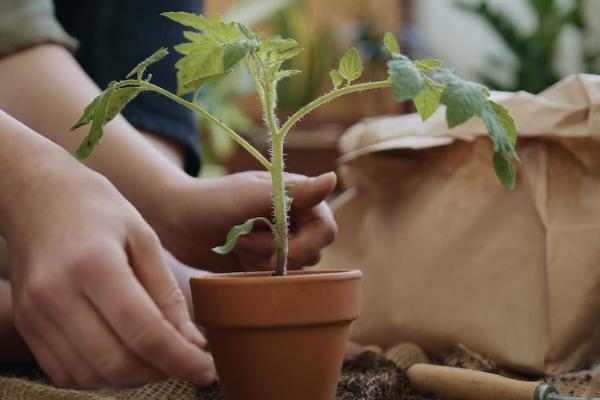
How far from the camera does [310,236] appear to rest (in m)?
0.88

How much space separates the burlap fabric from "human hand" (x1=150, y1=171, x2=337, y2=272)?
13 cm

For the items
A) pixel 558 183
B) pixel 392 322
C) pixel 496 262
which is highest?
pixel 558 183

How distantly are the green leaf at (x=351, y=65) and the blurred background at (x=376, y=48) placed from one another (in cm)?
250

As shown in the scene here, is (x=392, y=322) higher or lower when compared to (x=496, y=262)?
lower

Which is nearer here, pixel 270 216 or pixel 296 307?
pixel 296 307

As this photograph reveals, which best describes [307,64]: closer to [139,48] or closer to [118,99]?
[139,48]

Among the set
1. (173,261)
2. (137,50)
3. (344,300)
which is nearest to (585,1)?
(137,50)

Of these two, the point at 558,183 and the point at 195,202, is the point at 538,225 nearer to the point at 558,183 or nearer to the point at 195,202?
the point at 558,183

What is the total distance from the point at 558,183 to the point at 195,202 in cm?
43

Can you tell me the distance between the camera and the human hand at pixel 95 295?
600 millimetres

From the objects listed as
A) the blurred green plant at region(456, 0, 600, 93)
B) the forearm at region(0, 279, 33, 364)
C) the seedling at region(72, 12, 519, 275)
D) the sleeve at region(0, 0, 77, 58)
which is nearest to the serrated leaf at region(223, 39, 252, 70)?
the seedling at region(72, 12, 519, 275)

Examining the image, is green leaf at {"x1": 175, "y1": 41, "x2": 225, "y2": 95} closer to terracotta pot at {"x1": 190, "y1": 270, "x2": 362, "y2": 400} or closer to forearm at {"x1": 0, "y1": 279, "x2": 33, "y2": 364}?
terracotta pot at {"x1": 190, "y1": 270, "x2": 362, "y2": 400}

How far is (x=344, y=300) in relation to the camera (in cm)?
68

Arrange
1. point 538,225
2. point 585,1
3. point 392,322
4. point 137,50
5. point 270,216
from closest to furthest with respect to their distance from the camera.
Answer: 1. point 270,216
2. point 538,225
3. point 392,322
4. point 137,50
5. point 585,1
